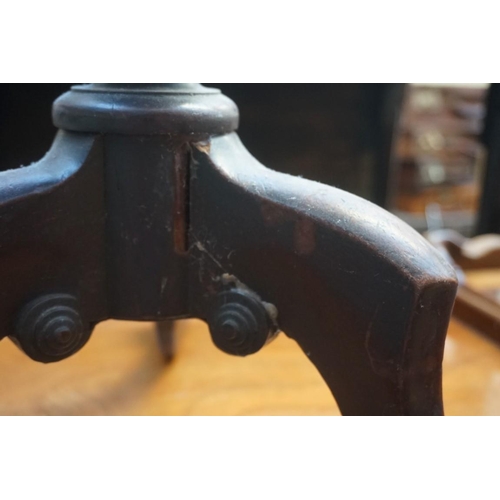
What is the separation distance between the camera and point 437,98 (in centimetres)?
199

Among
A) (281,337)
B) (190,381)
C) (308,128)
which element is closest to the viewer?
(190,381)

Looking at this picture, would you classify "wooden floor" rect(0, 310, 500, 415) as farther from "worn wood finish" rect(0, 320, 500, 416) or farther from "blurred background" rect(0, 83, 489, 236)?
"blurred background" rect(0, 83, 489, 236)

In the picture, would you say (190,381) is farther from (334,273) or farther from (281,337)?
(334,273)

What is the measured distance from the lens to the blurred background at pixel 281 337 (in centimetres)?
63

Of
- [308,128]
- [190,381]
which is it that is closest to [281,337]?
[190,381]

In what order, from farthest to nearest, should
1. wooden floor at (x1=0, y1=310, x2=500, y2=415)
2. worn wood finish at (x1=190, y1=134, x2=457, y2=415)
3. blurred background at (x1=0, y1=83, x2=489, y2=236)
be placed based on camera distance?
Answer: blurred background at (x1=0, y1=83, x2=489, y2=236) < wooden floor at (x1=0, y1=310, x2=500, y2=415) < worn wood finish at (x1=190, y1=134, x2=457, y2=415)

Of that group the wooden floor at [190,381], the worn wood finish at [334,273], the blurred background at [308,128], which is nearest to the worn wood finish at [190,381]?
the wooden floor at [190,381]

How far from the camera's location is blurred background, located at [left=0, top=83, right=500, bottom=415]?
2.06 ft

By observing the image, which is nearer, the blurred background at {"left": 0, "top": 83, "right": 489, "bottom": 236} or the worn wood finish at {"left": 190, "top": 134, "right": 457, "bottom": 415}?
the worn wood finish at {"left": 190, "top": 134, "right": 457, "bottom": 415}

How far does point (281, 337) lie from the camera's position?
81 cm

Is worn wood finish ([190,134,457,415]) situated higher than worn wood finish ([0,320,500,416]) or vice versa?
worn wood finish ([190,134,457,415])

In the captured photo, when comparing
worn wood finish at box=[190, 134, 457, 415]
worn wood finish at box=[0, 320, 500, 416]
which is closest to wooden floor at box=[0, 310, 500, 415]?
worn wood finish at box=[0, 320, 500, 416]

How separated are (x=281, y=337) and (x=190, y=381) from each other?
177mm
